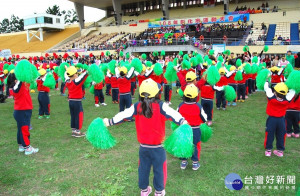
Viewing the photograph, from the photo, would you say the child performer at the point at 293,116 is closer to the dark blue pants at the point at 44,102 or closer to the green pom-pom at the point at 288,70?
the green pom-pom at the point at 288,70

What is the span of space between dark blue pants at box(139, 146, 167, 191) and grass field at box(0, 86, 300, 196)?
22.1 inches

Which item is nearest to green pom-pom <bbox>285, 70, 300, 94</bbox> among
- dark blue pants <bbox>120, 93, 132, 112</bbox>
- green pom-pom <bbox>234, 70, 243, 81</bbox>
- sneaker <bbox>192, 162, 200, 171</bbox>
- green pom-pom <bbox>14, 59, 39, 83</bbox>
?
sneaker <bbox>192, 162, 200, 171</bbox>

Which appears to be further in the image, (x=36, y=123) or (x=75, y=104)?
(x=36, y=123)

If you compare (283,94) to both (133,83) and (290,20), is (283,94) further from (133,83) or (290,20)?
(290,20)

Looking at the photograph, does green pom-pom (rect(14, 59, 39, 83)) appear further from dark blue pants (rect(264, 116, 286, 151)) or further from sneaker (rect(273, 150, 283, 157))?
sneaker (rect(273, 150, 283, 157))

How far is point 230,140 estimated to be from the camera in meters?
5.90

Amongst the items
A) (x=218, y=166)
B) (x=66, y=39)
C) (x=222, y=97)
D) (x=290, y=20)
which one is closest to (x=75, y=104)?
(x=218, y=166)

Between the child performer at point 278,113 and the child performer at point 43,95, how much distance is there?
6327mm

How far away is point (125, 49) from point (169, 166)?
2216cm

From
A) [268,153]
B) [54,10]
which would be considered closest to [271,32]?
[268,153]

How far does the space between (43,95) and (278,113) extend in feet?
22.9

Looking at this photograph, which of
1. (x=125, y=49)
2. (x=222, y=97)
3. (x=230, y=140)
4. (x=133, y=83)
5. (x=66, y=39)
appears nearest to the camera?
(x=230, y=140)

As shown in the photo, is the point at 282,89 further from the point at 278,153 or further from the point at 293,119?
the point at 293,119

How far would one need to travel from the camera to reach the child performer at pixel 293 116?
5.67m
